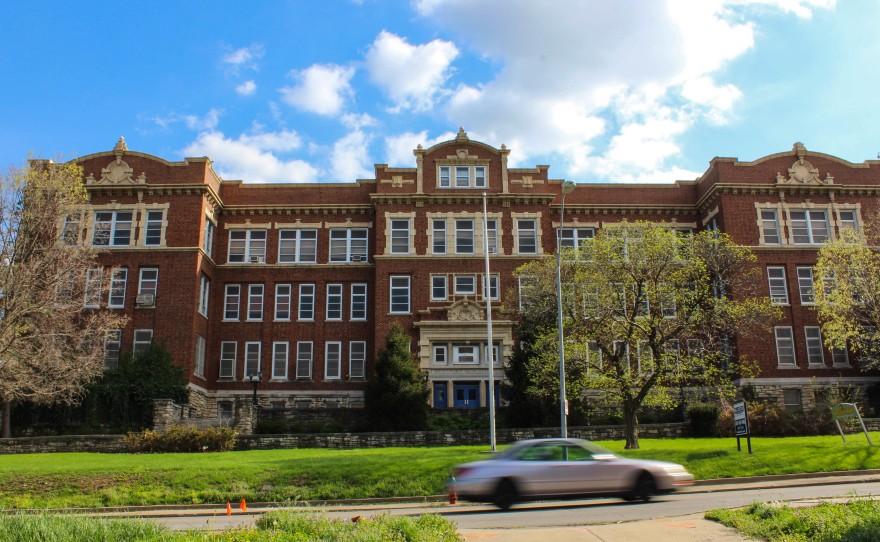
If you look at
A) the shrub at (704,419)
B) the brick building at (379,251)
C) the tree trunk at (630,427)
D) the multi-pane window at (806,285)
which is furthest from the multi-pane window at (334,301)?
the multi-pane window at (806,285)

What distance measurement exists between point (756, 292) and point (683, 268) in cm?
1536

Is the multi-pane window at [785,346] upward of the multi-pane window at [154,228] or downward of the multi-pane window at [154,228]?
downward

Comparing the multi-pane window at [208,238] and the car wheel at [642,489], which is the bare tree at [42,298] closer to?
the multi-pane window at [208,238]

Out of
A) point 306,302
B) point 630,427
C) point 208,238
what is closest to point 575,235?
point 306,302

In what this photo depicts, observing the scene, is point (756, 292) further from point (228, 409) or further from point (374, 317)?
point (228, 409)

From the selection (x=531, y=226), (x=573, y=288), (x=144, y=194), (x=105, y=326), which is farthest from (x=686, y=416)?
(x=144, y=194)

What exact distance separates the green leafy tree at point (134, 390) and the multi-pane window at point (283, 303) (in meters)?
8.91

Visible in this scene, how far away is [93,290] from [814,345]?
128 feet

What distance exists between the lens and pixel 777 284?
45.3 metres

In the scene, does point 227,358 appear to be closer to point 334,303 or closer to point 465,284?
point 334,303

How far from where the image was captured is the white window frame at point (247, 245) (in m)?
49.2

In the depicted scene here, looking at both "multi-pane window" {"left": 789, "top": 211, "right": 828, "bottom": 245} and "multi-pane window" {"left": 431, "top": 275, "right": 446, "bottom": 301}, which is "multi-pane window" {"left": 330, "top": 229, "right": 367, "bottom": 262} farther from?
"multi-pane window" {"left": 789, "top": 211, "right": 828, "bottom": 245}

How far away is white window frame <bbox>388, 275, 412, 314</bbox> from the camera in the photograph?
46031 mm

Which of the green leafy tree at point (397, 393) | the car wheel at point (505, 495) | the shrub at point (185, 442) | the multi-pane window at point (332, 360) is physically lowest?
the car wheel at point (505, 495)
